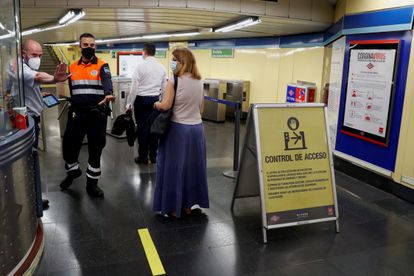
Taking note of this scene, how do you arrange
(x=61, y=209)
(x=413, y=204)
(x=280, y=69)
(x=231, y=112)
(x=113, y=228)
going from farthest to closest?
(x=231, y=112) < (x=280, y=69) < (x=413, y=204) < (x=61, y=209) < (x=113, y=228)

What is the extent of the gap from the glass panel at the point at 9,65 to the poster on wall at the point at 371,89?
12.3 ft

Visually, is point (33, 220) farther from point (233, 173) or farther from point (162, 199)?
point (233, 173)

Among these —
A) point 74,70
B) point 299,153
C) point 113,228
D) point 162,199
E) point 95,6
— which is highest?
point 95,6

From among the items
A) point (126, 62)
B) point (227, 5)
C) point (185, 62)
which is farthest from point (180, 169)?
point (126, 62)

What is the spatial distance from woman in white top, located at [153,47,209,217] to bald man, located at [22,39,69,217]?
2.79 ft

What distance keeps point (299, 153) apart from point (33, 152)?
2.16 m

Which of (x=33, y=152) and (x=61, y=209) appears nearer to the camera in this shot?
(x=33, y=152)

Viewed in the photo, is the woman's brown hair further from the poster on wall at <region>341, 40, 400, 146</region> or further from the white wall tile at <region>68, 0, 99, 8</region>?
the poster on wall at <region>341, 40, 400, 146</region>

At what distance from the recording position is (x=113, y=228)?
3.26 meters

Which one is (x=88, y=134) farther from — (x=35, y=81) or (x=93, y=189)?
(x=35, y=81)

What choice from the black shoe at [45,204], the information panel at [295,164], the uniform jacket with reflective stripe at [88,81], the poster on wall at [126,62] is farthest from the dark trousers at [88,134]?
the poster on wall at [126,62]

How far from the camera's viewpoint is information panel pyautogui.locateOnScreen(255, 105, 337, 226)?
10.3 ft

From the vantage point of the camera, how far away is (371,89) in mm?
4535

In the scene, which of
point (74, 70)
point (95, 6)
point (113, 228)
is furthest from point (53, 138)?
point (113, 228)
